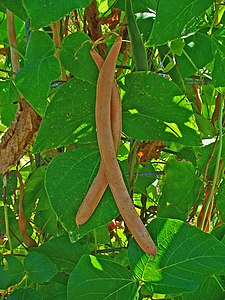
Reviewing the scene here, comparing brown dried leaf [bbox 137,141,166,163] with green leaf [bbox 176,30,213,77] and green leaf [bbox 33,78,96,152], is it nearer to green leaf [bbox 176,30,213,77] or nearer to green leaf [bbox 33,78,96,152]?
green leaf [bbox 176,30,213,77]

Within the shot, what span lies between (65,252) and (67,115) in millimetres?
246

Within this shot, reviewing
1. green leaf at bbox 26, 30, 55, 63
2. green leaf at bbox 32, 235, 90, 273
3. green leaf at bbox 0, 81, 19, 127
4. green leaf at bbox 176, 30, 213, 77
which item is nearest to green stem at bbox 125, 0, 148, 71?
green leaf at bbox 26, 30, 55, 63

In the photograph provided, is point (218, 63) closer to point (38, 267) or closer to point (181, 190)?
point (181, 190)

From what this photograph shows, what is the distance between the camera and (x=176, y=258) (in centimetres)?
72

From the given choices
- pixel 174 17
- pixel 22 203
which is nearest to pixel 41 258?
pixel 22 203

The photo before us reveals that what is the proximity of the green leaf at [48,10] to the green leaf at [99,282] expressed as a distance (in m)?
0.30

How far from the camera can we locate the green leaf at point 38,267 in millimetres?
838

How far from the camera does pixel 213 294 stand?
33.2 inches

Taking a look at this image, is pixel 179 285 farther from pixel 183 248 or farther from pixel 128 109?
pixel 128 109

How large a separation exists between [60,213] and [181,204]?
0.32 metres

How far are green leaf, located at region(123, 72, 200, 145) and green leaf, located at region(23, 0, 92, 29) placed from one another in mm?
175

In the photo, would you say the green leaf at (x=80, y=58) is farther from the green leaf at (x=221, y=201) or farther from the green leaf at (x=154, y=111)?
the green leaf at (x=221, y=201)

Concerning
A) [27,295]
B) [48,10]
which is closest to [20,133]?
[27,295]

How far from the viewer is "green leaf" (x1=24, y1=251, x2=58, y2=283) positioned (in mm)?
838
